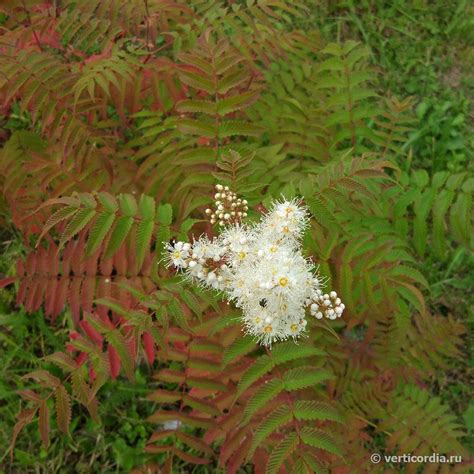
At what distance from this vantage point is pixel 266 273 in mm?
2158

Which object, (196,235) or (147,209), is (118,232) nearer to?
(147,209)

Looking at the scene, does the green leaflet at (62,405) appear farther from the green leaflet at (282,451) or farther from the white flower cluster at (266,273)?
the green leaflet at (282,451)

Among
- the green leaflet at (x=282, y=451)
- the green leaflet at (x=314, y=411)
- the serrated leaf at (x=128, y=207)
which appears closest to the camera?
the green leaflet at (x=282, y=451)

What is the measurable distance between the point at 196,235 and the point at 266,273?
101 centimetres

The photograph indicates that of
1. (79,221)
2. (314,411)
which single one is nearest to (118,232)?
(79,221)

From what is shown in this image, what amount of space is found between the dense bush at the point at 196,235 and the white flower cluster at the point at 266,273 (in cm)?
11

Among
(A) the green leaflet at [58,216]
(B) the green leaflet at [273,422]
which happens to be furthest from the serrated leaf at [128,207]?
A: (B) the green leaflet at [273,422]


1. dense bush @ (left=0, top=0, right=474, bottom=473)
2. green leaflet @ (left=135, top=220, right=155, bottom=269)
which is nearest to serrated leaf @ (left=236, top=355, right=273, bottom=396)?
dense bush @ (left=0, top=0, right=474, bottom=473)

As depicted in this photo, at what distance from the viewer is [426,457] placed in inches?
118

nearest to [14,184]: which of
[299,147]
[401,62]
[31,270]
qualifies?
[31,270]

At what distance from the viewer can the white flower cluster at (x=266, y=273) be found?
2.16m

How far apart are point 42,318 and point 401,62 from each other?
14.3 feet

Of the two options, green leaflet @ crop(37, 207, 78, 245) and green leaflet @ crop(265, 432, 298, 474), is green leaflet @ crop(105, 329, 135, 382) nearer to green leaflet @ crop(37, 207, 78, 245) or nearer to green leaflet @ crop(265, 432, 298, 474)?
green leaflet @ crop(37, 207, 78, 245)

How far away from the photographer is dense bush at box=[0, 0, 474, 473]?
236cm
